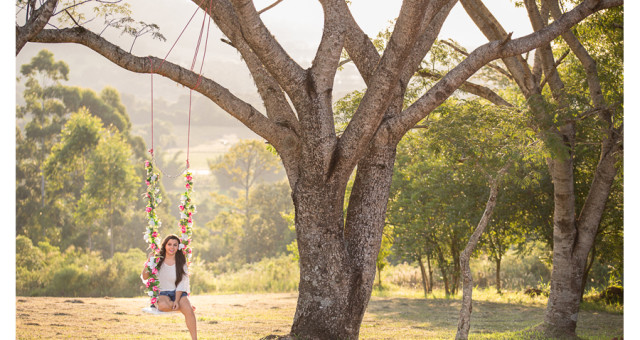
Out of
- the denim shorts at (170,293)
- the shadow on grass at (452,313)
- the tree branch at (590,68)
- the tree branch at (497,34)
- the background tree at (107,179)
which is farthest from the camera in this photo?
the background tree at (107,179)

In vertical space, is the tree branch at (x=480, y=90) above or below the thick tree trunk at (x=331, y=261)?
above

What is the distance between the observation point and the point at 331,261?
6.00 metres

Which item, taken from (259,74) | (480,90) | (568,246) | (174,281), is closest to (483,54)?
(259,74)

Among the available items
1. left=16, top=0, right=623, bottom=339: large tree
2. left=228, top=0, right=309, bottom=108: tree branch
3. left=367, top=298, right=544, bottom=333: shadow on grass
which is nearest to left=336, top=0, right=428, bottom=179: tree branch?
left=16, top=0, right=623, bottom=339: large tree

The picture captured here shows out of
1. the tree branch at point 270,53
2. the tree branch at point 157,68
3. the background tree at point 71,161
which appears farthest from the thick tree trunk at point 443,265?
the background tree at point 71,161

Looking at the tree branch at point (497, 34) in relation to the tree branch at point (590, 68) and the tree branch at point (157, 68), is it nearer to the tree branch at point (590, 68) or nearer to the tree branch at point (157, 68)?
the tree branch at point (590, 68)

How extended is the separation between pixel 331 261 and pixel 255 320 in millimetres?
5415

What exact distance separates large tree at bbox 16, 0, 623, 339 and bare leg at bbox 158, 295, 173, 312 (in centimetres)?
137

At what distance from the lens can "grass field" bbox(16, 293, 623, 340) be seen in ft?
29.6

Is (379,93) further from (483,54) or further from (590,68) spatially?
(590,68)

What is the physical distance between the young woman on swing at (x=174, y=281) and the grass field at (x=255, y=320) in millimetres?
2296

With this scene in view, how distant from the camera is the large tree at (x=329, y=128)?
5.89m

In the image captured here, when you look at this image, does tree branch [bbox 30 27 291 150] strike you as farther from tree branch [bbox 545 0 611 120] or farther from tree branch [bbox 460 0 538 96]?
tree branch [bbox 545 0 611 120]
